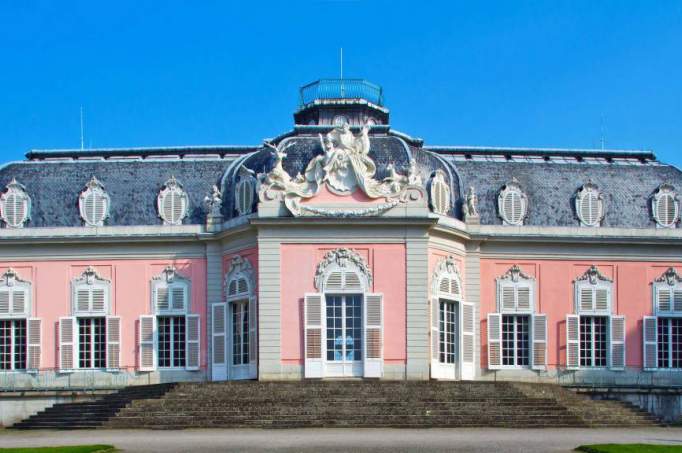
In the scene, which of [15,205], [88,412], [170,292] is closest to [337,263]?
[170,292]

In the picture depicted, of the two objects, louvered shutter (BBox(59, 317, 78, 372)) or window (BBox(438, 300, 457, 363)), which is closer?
window (BBox(438, 300, 457, 363))

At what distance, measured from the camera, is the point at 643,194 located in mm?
53656

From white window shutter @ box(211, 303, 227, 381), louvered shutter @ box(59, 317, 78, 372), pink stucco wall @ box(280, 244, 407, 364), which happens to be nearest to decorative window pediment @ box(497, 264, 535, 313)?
pink stucco wall @ box(280, 244, 407, 364)

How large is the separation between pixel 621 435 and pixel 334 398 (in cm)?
910

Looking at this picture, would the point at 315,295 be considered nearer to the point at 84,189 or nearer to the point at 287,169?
the point at 287,169

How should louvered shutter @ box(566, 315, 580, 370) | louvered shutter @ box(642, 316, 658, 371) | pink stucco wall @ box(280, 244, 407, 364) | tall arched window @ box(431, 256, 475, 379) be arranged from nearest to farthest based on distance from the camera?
pink stucco wall @ box(280, 244, 407, 364) → tall arched window @ box(431, 256, 475, 379) → louvered shutter @ box(566, 315, 580, 370) → louvered shutter @ box(642, 316, 658, 371)

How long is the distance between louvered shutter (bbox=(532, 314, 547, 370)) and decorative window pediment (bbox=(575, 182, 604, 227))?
14.0 feet

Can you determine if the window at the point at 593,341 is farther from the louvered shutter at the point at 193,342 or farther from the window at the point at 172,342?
the window at the point at 172,342

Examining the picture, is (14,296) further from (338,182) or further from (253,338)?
(338,182)

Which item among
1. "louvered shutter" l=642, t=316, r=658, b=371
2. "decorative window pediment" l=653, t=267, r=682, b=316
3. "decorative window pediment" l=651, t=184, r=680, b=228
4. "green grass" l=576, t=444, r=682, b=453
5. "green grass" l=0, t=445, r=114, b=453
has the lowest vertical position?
"green grass" l=576, t=444, r=682, b=453

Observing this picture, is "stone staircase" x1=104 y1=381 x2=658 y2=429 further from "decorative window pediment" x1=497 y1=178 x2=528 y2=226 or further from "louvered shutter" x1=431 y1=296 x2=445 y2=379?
"decorative window pediment" x1=497 y1=178 x2=528 y2=226

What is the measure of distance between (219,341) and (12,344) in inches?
320

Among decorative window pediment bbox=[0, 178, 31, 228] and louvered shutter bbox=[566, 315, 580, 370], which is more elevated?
decorative window pediment bbox=[0, 178, 31, 228]

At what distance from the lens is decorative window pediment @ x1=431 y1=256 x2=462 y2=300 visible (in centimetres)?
4865
